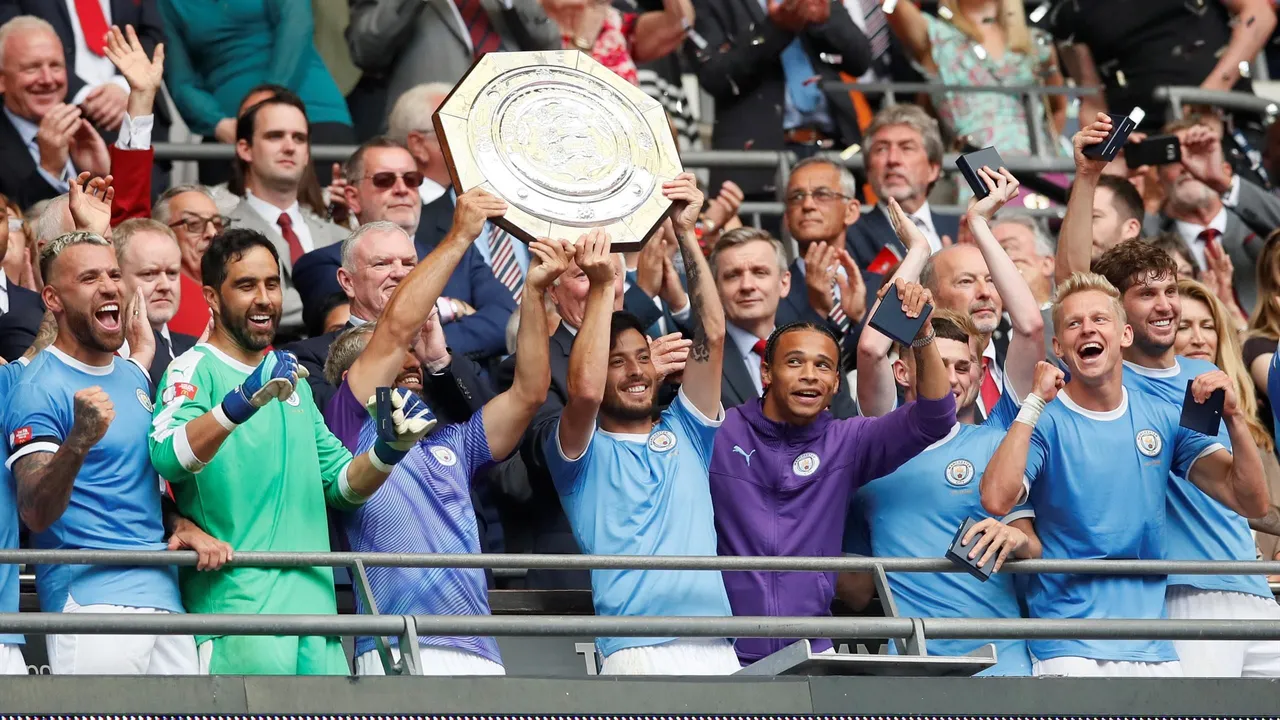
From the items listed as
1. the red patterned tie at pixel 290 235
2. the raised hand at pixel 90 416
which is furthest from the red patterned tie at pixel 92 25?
the raised hand at pixel 90 416

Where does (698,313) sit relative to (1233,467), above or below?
above

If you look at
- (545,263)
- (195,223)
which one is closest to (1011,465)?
(545,263)

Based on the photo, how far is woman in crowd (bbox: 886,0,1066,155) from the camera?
12.1m

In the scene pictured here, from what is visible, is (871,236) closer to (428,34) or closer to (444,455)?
(428,34)

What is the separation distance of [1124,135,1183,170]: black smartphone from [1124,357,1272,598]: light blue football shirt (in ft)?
11.1

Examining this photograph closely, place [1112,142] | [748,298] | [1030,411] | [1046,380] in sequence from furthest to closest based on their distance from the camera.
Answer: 1. [748,298]
2. [1112,142]
3. [1046,380]
4. [1030,411]

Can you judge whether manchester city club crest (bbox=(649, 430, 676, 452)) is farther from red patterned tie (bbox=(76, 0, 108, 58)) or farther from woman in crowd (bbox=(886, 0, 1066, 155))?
woman in crowd (bbox=(886, 0, 1066, 155))

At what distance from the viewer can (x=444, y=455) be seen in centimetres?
740

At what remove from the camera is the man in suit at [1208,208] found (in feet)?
37.6

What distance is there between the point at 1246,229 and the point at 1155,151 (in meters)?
0.95

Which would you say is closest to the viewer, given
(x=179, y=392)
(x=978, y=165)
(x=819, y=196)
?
(x=179, y=392)

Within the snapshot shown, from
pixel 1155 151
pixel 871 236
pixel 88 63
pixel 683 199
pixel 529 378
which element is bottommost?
pixel 529 378

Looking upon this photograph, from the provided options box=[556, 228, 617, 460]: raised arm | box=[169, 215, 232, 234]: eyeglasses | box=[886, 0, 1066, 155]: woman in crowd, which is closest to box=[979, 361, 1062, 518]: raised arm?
box=[556, 228, 617, 460]: raised arm

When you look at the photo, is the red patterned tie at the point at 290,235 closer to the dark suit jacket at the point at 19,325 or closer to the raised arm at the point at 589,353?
the dark suit jacket at the point at 19,325
